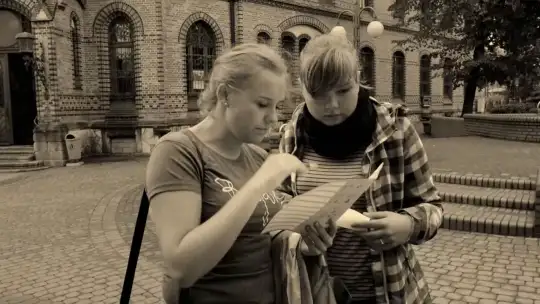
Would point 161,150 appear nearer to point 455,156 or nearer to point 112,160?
point 455,156

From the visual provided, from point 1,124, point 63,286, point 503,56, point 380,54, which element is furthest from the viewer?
point 380,54

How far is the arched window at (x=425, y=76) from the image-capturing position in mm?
28356

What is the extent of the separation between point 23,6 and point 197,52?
564 cm

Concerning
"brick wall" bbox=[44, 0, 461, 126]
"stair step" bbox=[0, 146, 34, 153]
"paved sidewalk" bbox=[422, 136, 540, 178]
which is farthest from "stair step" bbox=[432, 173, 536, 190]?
"stair step" bbox=[0, 146, 34, 153]

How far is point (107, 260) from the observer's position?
568 cm

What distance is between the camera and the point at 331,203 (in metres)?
1.52

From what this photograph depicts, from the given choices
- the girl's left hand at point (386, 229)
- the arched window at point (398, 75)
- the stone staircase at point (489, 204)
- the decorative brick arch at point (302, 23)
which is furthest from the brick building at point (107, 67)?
the girl's left hand at point (386, 229)

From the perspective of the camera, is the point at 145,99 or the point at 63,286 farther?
the point at 145,99

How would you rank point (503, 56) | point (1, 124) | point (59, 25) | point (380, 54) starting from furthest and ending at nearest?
point (380, 54), point (503, 56), point (1, 124), point (59, 25)

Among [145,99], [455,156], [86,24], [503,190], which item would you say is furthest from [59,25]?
[503,190]

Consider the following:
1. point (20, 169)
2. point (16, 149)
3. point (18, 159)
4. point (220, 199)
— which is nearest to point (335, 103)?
→ point (220, 199)

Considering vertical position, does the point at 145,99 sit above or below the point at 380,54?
below

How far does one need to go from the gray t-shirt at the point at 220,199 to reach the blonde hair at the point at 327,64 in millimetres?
407

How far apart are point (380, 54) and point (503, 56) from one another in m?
7.42
